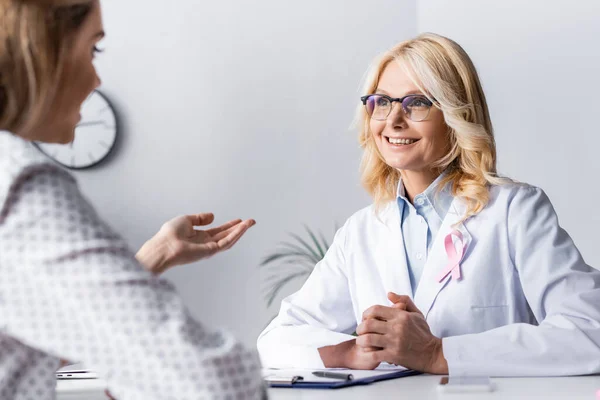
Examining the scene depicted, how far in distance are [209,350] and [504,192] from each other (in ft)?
5.17

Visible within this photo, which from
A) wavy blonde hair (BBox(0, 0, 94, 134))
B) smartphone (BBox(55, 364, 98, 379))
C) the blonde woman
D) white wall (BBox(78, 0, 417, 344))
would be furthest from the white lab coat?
white wall (BBox(78, 0, 417, 344))

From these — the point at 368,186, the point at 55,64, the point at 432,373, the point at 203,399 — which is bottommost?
the point at 432,373

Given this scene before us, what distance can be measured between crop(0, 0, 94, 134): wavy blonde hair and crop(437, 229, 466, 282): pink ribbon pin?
4.87 ft

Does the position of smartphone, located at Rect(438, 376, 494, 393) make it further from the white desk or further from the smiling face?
the smiling face

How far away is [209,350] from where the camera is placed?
0.79 meters

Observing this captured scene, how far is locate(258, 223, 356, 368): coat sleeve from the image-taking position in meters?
2.08

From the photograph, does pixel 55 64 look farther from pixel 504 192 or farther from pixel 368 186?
pixel 368 186

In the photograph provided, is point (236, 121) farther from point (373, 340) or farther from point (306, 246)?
point (373, 340)

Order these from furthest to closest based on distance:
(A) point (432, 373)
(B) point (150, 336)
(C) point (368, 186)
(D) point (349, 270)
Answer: (C) point (368, 186)
(D) point (349, 270)
(A) point (432, 373)
(B) point (150, 336)

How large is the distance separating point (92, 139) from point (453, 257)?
276 centimetres

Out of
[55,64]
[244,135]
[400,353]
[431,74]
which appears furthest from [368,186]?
[244,135]

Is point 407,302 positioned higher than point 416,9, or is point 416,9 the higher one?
point 416,9

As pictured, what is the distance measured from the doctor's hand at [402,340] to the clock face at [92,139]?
281 cm

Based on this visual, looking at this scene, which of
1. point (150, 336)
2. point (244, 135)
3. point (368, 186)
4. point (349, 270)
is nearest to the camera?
point (150, 336)
